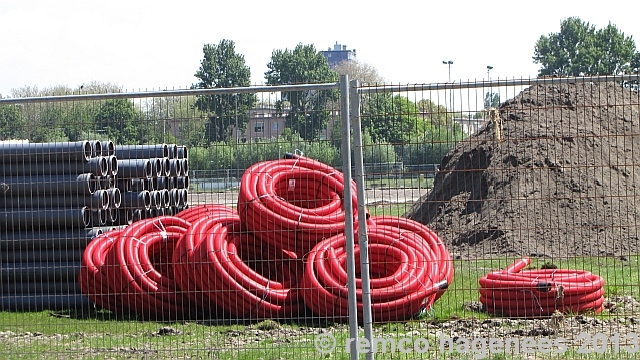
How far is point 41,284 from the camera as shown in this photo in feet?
32.0

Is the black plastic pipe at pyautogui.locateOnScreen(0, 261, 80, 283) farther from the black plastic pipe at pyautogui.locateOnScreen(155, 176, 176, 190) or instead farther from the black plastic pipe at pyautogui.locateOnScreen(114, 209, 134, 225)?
the black plastic pipe at pyautogui.locateOnScreen(155, 176, 176, 190)

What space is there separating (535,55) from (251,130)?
101395mm

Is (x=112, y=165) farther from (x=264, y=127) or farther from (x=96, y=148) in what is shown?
(x=264, y=127)

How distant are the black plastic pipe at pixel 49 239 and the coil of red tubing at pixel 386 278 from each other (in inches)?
117

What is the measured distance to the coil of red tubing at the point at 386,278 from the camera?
8.62m

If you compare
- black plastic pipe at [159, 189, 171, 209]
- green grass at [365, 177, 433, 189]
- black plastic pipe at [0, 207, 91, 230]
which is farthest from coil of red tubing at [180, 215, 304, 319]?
black plastic pipe at [159, 189, 171, 209]

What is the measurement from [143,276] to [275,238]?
2.03 meters

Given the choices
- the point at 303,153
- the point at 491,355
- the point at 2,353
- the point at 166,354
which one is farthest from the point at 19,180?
the point at 491,355

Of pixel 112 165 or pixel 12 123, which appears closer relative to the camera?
pixel 12 123

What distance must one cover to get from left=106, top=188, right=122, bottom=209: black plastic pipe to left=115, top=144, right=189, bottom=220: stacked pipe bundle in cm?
7

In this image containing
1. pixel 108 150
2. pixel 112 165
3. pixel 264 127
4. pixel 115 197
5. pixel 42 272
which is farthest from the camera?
pixel 112 165

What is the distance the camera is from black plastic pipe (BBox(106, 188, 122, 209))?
33.4 feet

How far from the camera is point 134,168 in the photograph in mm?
11547

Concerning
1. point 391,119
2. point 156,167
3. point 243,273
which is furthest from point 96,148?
point 391,119
